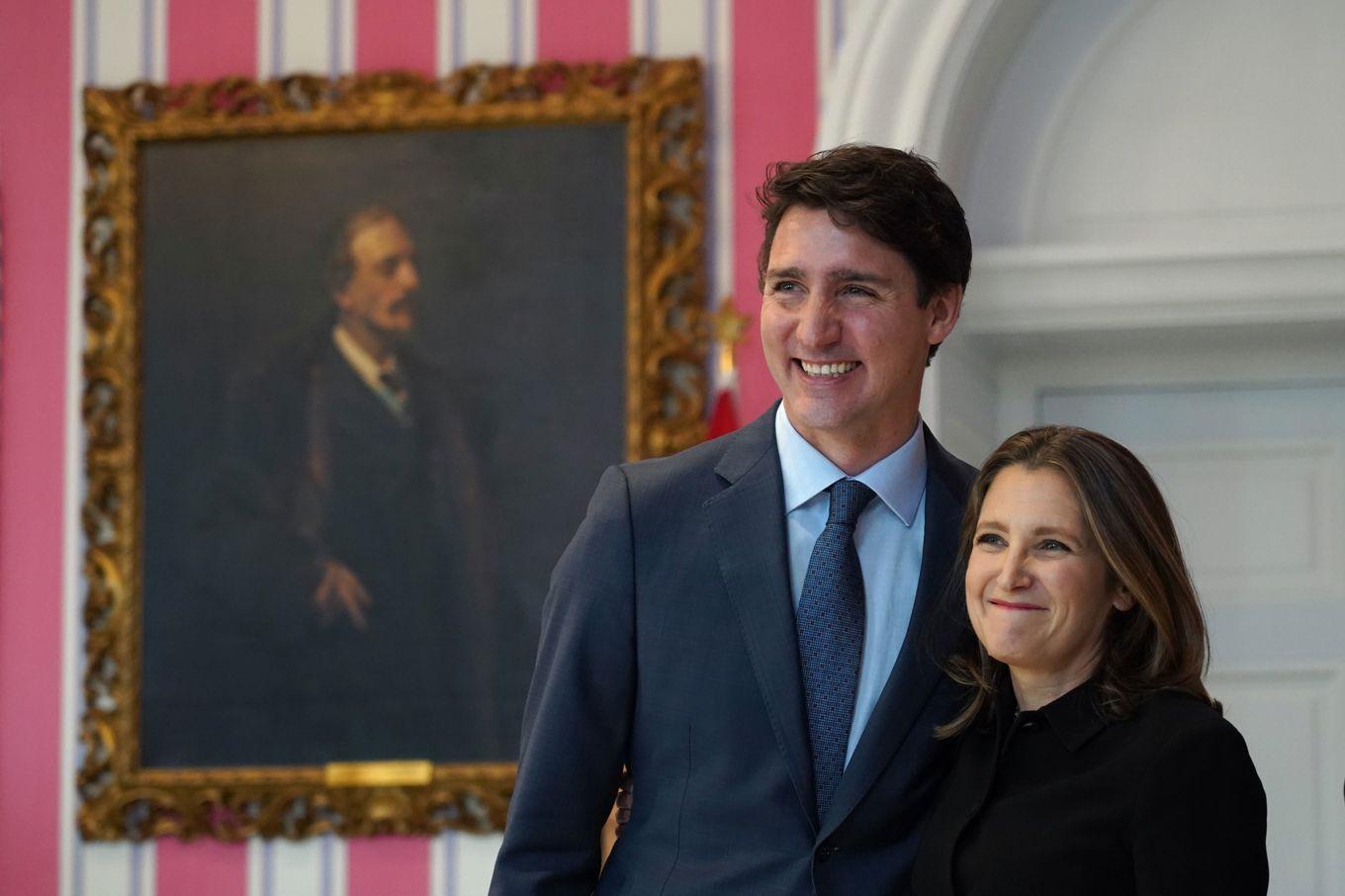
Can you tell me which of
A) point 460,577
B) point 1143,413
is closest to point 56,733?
point 460,577

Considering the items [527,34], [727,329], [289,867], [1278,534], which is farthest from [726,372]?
[289,867]

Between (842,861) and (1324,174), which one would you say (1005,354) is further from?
(842,861)

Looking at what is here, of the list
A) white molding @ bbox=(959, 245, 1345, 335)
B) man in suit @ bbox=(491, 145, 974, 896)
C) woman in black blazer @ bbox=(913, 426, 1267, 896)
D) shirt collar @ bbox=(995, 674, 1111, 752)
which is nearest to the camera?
woman in black blazer @ bbox=(913, 426, 1267, 896)

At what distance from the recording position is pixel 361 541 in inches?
154

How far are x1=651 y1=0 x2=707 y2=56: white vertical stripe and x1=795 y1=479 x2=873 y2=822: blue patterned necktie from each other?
199 centimetres

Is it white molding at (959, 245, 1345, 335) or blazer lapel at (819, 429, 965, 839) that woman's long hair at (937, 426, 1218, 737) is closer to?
blazer lapel at (819, 429, 965, 839)

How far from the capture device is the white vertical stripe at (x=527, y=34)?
3936 mm

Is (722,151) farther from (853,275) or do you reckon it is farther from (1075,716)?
(1075,716)

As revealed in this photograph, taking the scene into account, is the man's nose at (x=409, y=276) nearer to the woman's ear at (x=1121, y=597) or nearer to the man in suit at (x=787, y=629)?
the man in suit at (x=787, y=629)

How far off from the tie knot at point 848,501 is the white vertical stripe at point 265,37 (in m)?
2.37

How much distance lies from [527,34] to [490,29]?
3.5 inches

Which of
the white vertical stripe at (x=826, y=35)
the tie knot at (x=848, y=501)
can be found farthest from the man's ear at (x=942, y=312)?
the white vertical stripe at (x=826, y=35)

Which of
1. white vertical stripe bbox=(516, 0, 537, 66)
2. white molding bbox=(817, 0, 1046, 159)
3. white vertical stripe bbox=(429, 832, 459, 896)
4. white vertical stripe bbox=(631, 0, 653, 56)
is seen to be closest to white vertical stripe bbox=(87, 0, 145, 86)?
white vertical stripe bbox=(516, 0, 537, 66)

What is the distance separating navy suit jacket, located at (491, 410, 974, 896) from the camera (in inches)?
79.3
